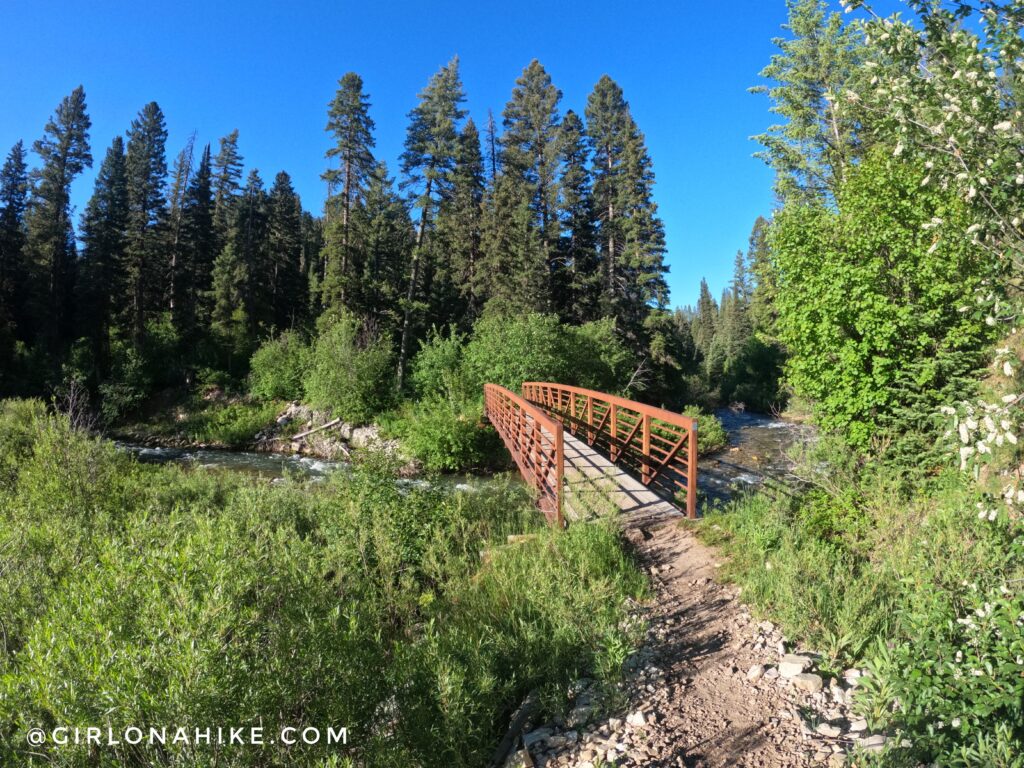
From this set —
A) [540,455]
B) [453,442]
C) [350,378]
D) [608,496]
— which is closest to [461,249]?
[350,378]

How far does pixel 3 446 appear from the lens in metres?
12.4

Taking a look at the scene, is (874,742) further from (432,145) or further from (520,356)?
(432,145)

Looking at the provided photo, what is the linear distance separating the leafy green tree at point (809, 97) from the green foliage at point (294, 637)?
1786cm

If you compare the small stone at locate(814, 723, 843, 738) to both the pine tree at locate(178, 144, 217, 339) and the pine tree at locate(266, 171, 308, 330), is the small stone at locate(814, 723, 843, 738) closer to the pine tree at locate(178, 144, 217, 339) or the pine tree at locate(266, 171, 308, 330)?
the pine tree at locate(178, 144, 217, 339)

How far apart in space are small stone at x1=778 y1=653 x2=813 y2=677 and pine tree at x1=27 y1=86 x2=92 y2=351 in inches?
1642

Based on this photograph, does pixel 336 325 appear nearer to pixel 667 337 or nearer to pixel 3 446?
pixel 3 446

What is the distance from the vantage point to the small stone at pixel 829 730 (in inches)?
111

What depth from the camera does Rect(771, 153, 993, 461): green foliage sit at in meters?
6.73

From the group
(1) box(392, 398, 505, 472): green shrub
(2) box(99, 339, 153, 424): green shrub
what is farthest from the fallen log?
(2) box(99, 339, 153, 424): green shrub

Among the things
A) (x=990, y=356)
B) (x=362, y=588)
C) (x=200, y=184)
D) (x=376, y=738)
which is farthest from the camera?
(x=200, y=184)

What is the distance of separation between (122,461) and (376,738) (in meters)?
11.6

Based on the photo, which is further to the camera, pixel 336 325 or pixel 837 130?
pixel 336 325

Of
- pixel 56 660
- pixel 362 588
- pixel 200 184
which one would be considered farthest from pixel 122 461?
pixel 200 184

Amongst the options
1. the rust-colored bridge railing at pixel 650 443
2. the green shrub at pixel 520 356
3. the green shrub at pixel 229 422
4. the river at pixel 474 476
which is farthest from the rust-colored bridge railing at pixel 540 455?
the green shrub at pixel 229 422
